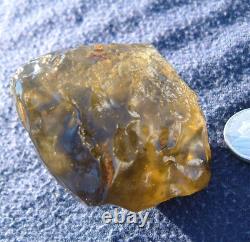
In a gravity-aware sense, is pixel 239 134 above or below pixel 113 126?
below

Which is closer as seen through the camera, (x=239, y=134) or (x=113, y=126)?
(x=113, y=126)

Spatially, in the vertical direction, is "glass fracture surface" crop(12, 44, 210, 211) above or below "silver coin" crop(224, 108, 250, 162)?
above

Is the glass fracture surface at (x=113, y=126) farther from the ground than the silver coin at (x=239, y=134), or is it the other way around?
the glass fracture surface at (x=113, y=126)

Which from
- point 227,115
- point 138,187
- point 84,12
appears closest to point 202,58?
point 227,115

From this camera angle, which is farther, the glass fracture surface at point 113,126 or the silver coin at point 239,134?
the silver coin at point 239,134

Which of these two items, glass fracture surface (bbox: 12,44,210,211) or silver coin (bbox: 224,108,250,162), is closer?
glass fracture surface (bbox: 12,44,210,211)
